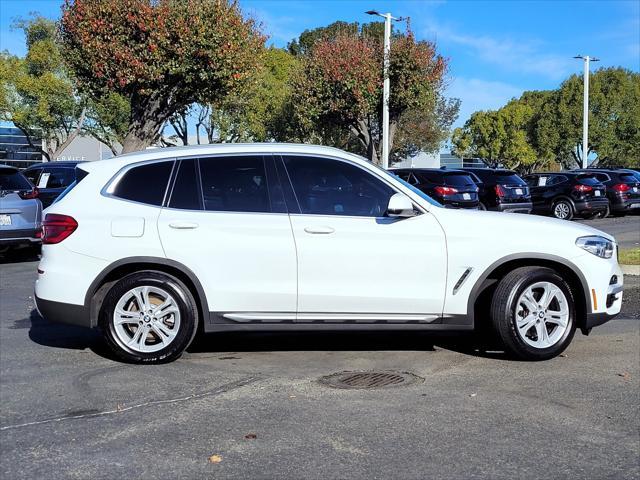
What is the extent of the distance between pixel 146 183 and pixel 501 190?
52.7ft

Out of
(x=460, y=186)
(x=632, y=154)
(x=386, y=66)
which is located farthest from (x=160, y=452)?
(x=632, y=154)

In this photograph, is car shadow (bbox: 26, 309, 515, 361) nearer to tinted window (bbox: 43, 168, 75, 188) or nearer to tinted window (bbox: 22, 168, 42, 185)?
tinted window (bbox: 43, 168, 75, 188)

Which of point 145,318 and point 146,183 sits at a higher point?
point 146,183

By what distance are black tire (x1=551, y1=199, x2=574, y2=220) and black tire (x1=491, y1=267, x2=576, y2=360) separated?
58.3ft

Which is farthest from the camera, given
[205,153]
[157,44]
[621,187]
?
[621,187]

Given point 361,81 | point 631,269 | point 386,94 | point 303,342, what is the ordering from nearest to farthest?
point 303,342
point 631,269
point 386,94
point 361,81

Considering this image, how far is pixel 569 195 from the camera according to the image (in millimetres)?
22953

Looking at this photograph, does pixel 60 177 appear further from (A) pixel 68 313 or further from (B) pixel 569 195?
(B) pixel 569 195

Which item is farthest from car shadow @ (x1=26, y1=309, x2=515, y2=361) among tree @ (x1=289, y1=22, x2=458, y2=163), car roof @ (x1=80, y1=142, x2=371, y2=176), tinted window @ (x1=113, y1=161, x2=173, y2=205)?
tree @ (x1=289, y1=22, x2=458, y2=163)

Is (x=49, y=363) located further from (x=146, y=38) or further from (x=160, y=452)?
(x=146, y=38)

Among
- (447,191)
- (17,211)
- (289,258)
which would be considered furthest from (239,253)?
(447,191)

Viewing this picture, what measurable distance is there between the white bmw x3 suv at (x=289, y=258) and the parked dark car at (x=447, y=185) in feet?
42.1

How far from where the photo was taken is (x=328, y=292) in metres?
5.85

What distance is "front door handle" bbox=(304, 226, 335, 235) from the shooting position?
5.84m
